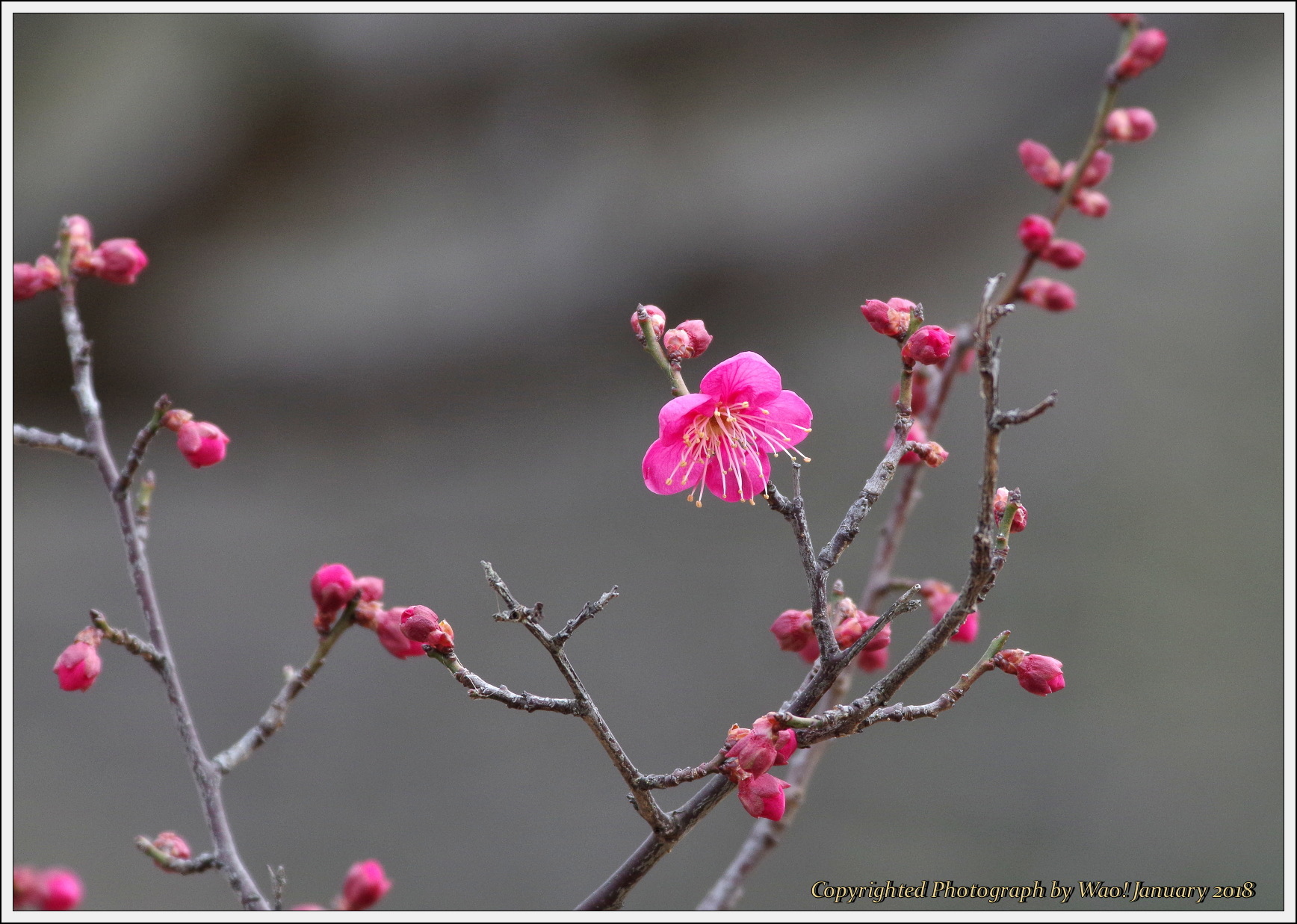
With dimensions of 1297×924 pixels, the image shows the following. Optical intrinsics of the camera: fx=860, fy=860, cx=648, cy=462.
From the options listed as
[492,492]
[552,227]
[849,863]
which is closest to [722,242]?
[552,227]

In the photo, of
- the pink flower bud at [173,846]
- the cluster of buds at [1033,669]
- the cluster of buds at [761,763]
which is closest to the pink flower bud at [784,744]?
the cluster of buds at [761,763]

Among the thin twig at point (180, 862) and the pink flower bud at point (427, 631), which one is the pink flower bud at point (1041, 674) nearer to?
the pink flower bud at point (427, 631)

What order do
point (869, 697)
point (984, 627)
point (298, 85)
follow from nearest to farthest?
point (869, 697), point (298, 85), point (984, 627)

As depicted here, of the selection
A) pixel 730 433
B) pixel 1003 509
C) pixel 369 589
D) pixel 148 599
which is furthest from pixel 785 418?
pixel 148 599

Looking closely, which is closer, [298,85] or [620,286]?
[298,85]

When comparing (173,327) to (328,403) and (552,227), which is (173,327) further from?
(552,227)

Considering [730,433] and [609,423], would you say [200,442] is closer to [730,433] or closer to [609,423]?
[730,433]

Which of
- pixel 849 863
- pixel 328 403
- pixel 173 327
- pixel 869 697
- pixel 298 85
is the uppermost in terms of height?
pixel 298 85

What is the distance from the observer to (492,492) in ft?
5.62

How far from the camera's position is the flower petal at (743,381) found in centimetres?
50

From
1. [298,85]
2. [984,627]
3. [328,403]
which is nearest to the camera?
[298,85]

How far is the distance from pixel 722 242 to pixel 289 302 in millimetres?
838

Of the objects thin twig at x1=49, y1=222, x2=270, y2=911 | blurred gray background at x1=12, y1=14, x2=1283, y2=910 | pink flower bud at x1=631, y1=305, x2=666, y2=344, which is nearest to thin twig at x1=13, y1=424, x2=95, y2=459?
thin twig at x1=49, y1=222, x2=270, y2=911

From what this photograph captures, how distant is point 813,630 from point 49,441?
458 millimetres
